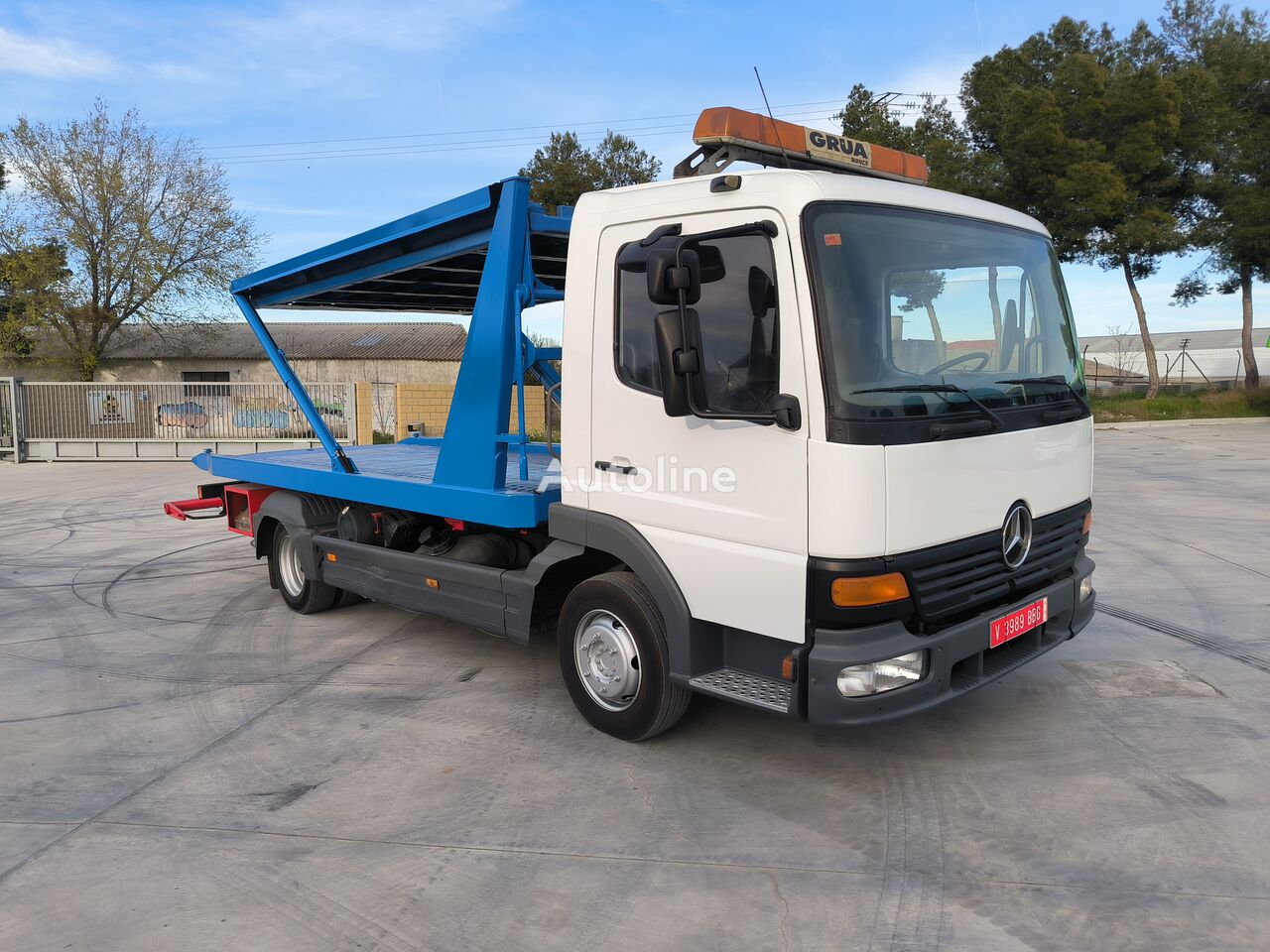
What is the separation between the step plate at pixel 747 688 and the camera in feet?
11.5

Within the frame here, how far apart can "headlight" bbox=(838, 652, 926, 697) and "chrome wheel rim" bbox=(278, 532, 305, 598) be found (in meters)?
4.83

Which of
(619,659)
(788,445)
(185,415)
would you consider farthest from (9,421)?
(788,445)

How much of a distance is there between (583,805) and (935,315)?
2.53m

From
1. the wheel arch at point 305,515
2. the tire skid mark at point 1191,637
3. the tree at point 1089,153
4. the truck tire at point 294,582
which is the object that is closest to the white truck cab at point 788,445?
the tire skid mark at point 1191,637

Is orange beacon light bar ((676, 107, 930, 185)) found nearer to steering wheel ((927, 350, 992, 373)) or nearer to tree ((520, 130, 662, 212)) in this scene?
steering wheel ((927, 350, 992, 373))

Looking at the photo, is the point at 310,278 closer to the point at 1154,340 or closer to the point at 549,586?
the point at 549,586

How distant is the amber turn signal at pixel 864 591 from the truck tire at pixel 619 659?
2.97ft

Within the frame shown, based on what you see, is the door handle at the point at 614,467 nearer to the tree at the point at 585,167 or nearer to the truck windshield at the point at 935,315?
the truck windshield at the point at 935,315

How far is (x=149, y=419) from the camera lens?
22.4 meters

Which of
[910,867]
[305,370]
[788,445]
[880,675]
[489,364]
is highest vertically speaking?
[305,370]

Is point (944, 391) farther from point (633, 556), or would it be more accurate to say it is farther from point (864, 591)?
point (633, 556)

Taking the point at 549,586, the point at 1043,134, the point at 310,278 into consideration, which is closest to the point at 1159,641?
the point at 549,586

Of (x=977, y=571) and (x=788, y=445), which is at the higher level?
(x=788, y=445)

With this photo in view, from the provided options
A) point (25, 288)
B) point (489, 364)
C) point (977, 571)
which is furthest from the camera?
point (25, 288)
